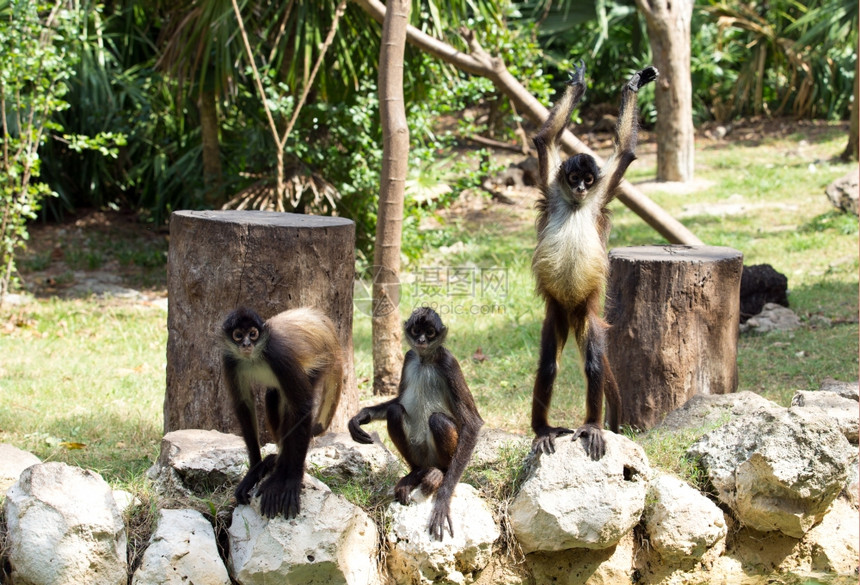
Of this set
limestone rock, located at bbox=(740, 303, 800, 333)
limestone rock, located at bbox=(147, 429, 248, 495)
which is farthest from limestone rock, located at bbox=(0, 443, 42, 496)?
limestone rock, located at bbox=(740, 303, 800, 333)

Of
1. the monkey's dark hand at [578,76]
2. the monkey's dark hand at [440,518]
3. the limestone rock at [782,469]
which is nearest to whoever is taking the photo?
the monkey's dark hand at [440,518]

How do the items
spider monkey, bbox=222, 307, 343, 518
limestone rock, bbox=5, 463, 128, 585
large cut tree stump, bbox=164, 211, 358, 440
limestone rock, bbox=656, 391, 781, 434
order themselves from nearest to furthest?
limestone rock, bbox=5, 463, 128, 585, spider monkey, bbox=222, 307, 343, 518, large cut tree stump, bbox=164, 211, 358, 440, limestone rock, bbox=656, 391, 781, 434

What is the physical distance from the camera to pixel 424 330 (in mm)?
4488

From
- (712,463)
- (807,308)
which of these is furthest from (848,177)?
(712,463)

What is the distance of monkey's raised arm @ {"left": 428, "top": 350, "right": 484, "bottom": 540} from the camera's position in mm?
4293

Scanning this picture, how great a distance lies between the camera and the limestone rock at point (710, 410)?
5.34m

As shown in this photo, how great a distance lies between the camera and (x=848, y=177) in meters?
12.0

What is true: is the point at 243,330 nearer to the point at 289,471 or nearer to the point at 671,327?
the point at 289,471

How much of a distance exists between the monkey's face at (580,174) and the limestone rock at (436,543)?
1.79 m

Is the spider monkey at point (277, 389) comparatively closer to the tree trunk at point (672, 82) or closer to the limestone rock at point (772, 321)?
the limestone rock at point (772, 321)

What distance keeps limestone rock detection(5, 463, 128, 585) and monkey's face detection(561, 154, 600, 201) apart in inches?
115

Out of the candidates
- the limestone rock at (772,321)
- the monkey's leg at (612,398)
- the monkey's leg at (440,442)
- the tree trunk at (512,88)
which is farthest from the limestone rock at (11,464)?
the limestone rock at (772,321)

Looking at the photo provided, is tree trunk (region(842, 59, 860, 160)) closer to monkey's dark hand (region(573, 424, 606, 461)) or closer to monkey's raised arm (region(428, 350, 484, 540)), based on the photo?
monkey's dark hand (region(573, 424, 606, 461))

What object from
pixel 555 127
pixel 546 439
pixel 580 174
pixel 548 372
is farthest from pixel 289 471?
pixel 555 127
